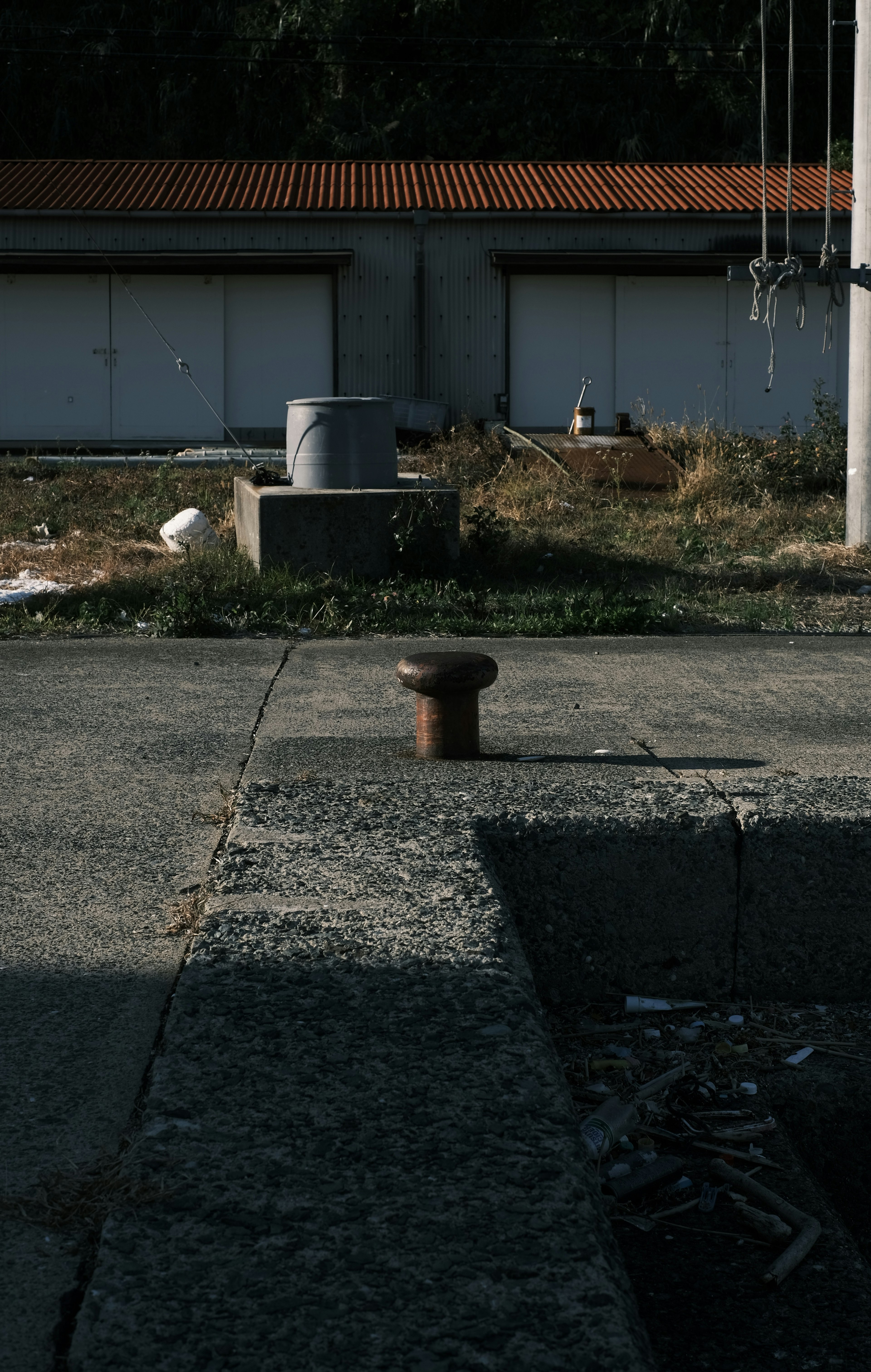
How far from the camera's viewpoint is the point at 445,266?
20.2m

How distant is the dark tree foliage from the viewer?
28.4 metres

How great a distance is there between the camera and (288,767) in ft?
14.5

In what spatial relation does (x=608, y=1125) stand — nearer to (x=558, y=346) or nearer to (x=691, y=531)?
(x=691, y=531)

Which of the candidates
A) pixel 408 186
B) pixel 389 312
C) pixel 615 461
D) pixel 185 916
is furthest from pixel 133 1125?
pixel 408 186

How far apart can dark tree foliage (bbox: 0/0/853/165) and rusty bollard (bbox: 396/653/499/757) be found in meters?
26.4

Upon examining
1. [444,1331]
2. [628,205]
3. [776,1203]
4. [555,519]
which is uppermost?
[628,205]

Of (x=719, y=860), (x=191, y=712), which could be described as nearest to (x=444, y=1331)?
(x=719, y=860)

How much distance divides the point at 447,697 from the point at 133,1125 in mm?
2204

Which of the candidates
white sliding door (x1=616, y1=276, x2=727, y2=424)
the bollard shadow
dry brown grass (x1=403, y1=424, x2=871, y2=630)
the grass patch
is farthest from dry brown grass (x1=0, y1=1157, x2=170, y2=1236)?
white sliding door (x1=616, y1=276, x2=727, y2=424)

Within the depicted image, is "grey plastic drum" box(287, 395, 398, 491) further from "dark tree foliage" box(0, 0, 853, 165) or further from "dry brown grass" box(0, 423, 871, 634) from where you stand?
"dark tree foliage" box(0, 0, 853, 165)

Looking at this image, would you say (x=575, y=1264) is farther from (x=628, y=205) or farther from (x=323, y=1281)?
(x=628, y=205)

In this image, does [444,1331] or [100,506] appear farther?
[100,506]

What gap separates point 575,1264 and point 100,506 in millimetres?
11091

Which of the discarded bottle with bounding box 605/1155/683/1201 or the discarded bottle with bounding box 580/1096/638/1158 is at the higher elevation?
the discarded bottle with bounding box 580/1096/638/1158
